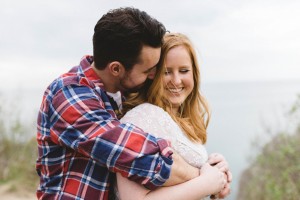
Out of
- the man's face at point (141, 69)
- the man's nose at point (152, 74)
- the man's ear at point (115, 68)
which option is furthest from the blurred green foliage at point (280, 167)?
the man's ear at point (115, 68)

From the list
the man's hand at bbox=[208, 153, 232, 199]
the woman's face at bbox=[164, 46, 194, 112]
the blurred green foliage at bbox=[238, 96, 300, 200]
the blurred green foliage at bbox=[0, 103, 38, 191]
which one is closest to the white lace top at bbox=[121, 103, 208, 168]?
the man's hand at bbox=[208, 153, 232, 199]

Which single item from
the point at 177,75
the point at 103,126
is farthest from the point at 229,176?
the point at 103,126

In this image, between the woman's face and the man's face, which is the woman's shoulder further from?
the woman's face

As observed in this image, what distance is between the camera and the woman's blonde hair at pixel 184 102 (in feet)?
6.82

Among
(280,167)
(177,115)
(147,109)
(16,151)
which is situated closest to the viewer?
(147,109)

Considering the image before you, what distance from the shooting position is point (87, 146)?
1.58m

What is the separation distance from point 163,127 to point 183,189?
301 millimetres

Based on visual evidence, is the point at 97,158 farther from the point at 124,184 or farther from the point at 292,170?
the point at 292,170

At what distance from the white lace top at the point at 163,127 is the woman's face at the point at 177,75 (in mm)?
217

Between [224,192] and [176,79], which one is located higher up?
[176,79]

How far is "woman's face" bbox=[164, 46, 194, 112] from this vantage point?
213 centimetres

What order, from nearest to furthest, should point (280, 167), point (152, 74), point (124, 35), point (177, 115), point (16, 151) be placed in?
point (124, 35), point (152, 74), point (177, 115), point (280, 167), point (16, 151)

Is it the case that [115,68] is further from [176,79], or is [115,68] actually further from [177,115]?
[177,115]

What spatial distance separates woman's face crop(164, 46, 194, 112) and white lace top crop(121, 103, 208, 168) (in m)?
0.22
